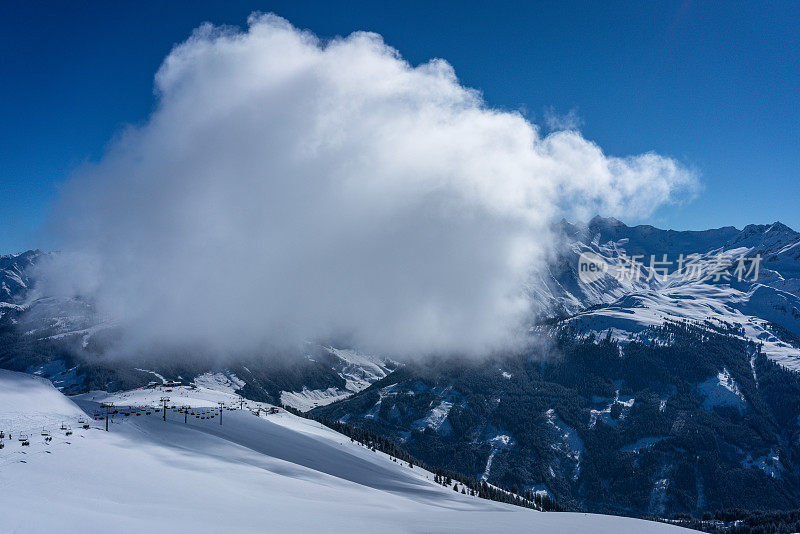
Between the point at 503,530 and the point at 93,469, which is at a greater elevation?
the point at 93,469

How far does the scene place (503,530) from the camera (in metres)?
45.6

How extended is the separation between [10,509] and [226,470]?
41456 millimetres

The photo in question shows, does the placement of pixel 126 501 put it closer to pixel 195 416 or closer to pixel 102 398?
pixel 195 416

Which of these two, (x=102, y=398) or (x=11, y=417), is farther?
(x=102, y=398)

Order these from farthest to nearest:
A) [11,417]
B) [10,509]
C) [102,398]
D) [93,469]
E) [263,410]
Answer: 1. [263,410]
2. [102,398]
3. [11,417]
4. [93,469]
5. [10,509]

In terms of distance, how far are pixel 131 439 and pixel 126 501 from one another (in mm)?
46873

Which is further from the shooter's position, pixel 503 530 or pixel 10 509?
pixel 503 530

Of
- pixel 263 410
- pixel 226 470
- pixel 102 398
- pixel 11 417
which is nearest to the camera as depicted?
pixel 11 417

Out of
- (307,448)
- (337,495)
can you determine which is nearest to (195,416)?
(307,448)

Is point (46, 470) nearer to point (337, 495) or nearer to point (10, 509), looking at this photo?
point (10, 509)

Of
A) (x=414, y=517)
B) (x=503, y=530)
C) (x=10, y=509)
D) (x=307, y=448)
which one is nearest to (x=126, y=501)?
(x=10, y=509)

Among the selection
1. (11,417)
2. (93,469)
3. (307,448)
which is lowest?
(307,448)

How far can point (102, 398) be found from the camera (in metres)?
174

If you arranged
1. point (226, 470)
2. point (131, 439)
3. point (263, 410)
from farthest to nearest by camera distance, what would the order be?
1. point (263, 410)
2. point (131, 439)
3. point (226, 470)
